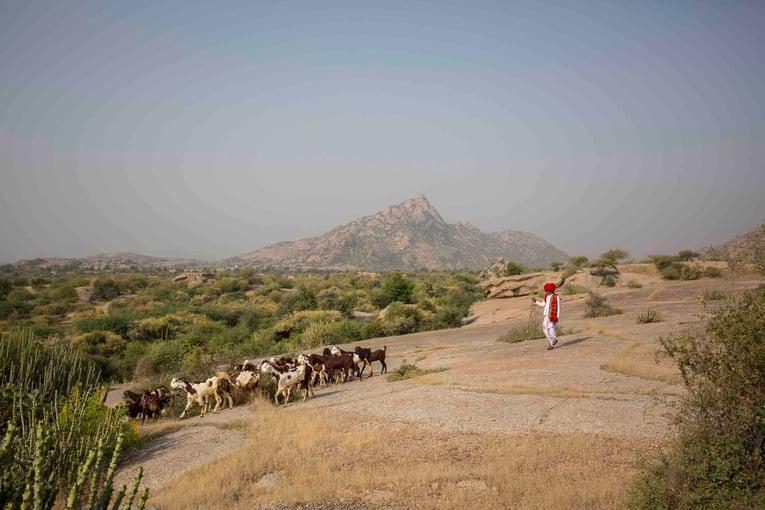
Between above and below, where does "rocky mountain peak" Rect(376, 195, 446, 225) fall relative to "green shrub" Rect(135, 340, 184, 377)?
above

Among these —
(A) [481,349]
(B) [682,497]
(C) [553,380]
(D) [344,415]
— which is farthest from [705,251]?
(A) [481,349]

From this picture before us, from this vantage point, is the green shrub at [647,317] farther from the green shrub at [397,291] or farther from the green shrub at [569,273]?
the green shrub at [397,291]

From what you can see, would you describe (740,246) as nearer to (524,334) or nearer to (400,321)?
(524,334)

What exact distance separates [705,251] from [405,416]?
222 inches

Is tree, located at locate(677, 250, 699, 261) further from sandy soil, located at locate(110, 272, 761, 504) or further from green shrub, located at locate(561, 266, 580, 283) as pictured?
sandy soil, located at locate(110, 272, 761, 504)

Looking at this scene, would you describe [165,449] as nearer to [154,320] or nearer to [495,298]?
[154,320]

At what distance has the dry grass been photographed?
5684mm

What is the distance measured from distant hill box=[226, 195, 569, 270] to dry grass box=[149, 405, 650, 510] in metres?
126

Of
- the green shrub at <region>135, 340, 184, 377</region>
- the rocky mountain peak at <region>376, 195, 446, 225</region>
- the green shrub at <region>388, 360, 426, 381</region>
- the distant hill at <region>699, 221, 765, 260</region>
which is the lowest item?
the green shrub at <region>135, 340, 184, 377</region>

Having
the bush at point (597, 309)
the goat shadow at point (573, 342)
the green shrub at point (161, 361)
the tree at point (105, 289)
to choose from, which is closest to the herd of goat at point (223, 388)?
the goat shadow at point (573, 342)

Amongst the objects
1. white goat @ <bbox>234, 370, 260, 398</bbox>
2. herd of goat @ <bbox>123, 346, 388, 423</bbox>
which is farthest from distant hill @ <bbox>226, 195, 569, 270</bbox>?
white goat @ <bbox>234, 370, 260, 398</bbox>

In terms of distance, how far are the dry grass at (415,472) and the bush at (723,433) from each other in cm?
71

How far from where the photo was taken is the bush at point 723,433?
15.1 ft

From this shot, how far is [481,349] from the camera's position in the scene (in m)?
16.4
